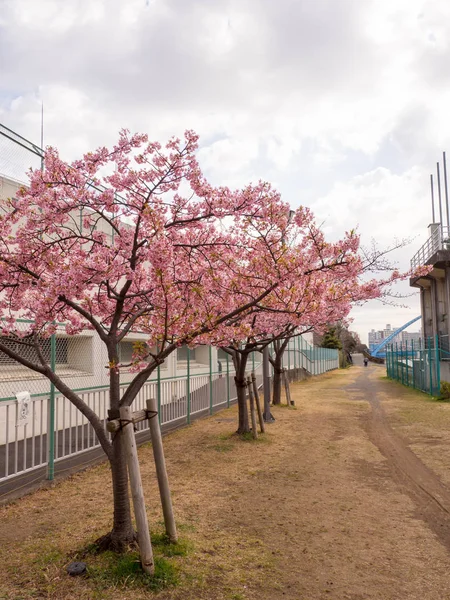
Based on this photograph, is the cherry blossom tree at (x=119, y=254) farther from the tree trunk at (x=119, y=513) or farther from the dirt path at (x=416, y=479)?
the dirt path at (x=416, y=479)

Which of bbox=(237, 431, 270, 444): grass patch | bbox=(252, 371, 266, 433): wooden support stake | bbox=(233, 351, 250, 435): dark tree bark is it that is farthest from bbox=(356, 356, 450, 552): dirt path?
bbox=(233, 351, 250, 435): dark tree bark

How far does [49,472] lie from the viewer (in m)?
7.48

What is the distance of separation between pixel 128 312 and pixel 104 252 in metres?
0.91

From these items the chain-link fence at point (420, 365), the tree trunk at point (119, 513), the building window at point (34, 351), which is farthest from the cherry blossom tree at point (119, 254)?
the chain-link fence at point (420, 365)

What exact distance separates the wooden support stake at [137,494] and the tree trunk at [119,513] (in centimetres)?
28

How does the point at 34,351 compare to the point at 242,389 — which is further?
the point at 242,389

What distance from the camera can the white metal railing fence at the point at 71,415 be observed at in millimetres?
7188

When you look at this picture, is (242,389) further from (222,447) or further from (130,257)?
(130,257)

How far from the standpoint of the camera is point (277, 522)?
220 inches

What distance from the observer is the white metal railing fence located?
23.6ft

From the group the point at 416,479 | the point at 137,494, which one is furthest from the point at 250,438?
the point at 137,494

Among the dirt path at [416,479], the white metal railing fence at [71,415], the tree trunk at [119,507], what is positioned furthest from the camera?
the white metal railing fence at [71,415]

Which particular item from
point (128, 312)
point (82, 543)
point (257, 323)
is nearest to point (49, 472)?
point (82, 543)

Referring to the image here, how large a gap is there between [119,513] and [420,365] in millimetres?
23170
